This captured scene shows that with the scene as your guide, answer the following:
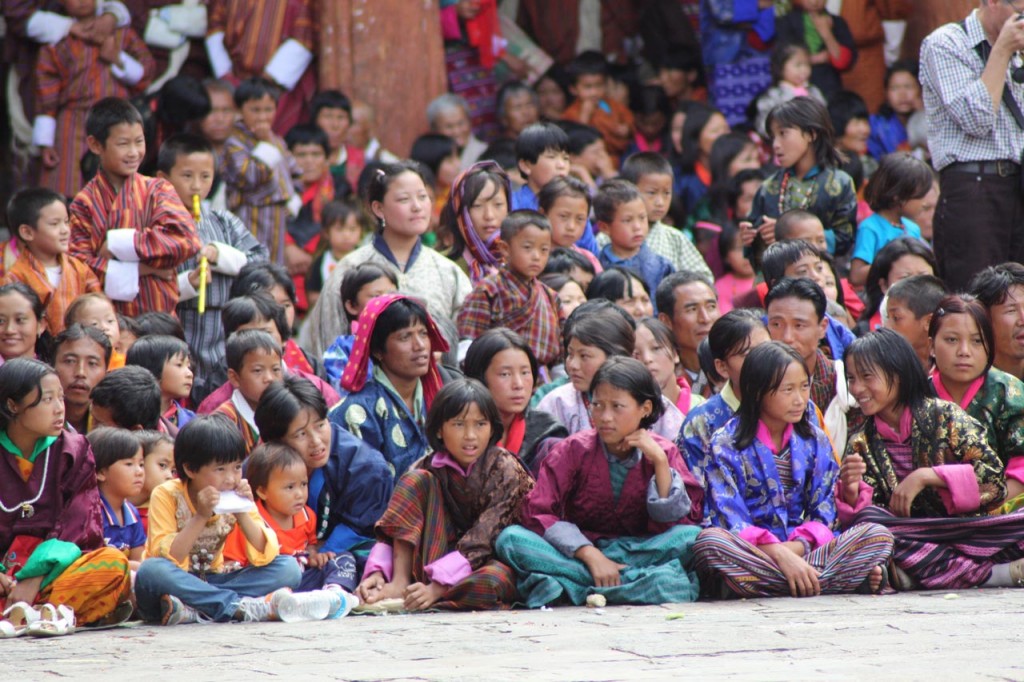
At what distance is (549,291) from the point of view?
734cm

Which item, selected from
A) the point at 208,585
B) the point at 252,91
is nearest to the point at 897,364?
the point at 208,585

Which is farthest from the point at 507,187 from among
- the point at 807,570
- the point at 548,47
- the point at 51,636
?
the point at 548,47

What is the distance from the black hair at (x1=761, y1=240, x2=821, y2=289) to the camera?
7.28 meters

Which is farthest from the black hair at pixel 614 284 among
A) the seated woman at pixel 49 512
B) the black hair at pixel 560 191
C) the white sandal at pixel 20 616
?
the white sandal at pixel 20 616

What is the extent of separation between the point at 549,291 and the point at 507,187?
36.9 inches

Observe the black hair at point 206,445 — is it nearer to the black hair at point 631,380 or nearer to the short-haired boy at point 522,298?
the black hair at point 631,380

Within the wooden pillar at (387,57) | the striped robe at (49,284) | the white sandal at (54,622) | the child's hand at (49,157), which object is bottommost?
the white sandal at (54,622)

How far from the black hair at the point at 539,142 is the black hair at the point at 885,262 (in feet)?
6.20

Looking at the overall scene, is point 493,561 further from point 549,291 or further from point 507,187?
point 507,187

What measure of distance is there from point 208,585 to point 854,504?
2.35m

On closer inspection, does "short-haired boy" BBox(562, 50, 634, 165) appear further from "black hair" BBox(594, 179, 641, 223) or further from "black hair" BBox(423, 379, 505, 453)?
"black hair" BBox(423, 379, 505, 453)

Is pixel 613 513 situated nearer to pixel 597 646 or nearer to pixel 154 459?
pixel 597 646

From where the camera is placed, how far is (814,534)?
5.67 meters

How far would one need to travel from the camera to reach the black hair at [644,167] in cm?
900
